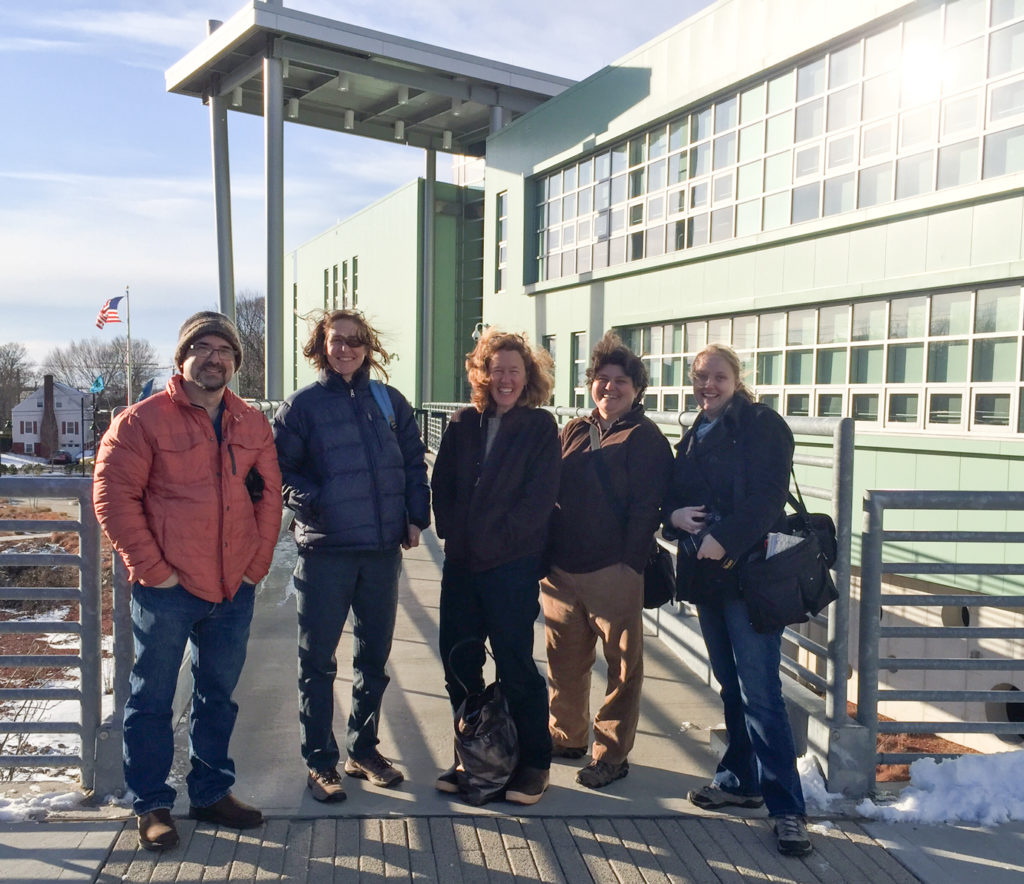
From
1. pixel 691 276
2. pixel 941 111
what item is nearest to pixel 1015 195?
pixel 941 111

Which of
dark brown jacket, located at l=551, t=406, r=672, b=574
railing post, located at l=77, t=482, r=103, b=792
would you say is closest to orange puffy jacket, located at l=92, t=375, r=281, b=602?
railing post, located at l=77, t=482, r=103, b=792

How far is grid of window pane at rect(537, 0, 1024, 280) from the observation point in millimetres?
12289

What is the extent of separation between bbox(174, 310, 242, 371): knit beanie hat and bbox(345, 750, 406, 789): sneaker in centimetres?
172

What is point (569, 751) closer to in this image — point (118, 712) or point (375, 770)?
point (375, 770)

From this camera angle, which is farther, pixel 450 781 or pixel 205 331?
pixel 450 781

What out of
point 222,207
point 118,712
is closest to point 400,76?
point 222,207

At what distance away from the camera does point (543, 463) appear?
11.6 feet

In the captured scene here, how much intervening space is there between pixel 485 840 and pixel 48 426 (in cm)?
7959

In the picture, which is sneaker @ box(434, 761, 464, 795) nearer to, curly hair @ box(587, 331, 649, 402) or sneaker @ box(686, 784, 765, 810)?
sneaker @ box(686, 784, 765, 810)

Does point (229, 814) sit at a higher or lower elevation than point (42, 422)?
higher

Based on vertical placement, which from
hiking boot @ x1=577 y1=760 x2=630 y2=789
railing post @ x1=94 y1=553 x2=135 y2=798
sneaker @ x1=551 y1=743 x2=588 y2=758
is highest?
railing post @ x1=94 y1=553 x2=135 y2=798

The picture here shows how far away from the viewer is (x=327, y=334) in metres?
3.54

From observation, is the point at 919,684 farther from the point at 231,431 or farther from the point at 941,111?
the point at 231,431

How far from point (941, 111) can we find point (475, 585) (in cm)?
1269
